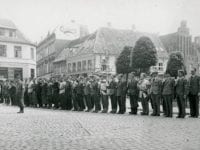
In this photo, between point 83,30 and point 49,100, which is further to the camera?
point 83,30

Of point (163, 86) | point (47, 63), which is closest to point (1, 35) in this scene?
point (47, 63)

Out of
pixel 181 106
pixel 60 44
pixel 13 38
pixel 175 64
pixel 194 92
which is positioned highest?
pixel 60 44

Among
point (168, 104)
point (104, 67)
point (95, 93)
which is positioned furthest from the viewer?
point (104, 67)

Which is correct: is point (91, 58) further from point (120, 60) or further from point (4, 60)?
point (4, 60)

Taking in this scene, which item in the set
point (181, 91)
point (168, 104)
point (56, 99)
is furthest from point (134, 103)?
point (56, 99)

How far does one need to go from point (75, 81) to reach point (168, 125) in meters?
9.27

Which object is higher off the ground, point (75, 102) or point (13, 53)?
point (13, 53)

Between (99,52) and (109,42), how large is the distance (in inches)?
161

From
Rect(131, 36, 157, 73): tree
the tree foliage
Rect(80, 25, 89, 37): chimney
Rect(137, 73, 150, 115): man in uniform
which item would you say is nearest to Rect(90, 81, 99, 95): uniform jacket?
Rect(137, 73, 150, 115): man in uniform

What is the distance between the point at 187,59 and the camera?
62.5m

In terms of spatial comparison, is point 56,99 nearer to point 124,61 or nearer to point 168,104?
point 168,104

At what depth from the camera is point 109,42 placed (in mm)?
59438

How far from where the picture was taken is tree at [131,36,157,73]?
51906 millimetres

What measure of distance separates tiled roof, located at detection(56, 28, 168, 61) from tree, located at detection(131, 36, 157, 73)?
21.0 ft
